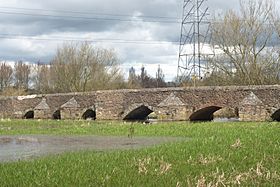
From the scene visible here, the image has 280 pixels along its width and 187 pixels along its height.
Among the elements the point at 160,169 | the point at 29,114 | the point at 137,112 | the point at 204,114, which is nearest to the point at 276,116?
the point at 204,114

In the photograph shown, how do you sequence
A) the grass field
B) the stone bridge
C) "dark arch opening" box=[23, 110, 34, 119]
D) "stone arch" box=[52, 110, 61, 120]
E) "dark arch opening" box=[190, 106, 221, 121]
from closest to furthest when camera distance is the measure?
the grass field < the stone bridge < "dark arch opening" box=[190, 106, 221, 121] < "stone arch" box=[52, 110, 61, 120] < "dark arch opening" box=[23, 110, 34, 119]

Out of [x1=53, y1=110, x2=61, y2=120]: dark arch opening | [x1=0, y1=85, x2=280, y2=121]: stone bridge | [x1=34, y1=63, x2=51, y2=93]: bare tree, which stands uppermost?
[x1=34, y1=63, x2=51, y2=93]: bare tree

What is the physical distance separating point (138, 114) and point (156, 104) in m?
6.16

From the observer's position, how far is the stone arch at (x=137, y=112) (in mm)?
39219

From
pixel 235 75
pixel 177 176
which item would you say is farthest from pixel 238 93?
pixel 177 176

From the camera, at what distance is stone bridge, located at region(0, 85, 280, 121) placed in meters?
32.9

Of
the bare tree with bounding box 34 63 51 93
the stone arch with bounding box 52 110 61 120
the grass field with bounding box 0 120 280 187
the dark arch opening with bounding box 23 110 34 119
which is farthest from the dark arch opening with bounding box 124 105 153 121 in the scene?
the grass field with bounding box 0 120 280 187

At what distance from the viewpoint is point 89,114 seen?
44.7 metres

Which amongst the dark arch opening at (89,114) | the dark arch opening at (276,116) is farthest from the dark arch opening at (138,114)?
the dark arch opening at (276,116)

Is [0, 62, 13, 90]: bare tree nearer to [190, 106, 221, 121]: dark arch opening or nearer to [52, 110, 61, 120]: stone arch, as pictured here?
[52, 110, 61, 120]: stone arch

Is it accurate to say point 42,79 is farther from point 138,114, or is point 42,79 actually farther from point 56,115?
point 138,114

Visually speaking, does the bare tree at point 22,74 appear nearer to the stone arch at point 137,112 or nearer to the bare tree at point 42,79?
the bare tree at point 42,79

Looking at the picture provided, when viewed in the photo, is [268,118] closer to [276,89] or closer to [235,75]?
[276,89]

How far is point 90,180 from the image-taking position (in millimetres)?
7742
